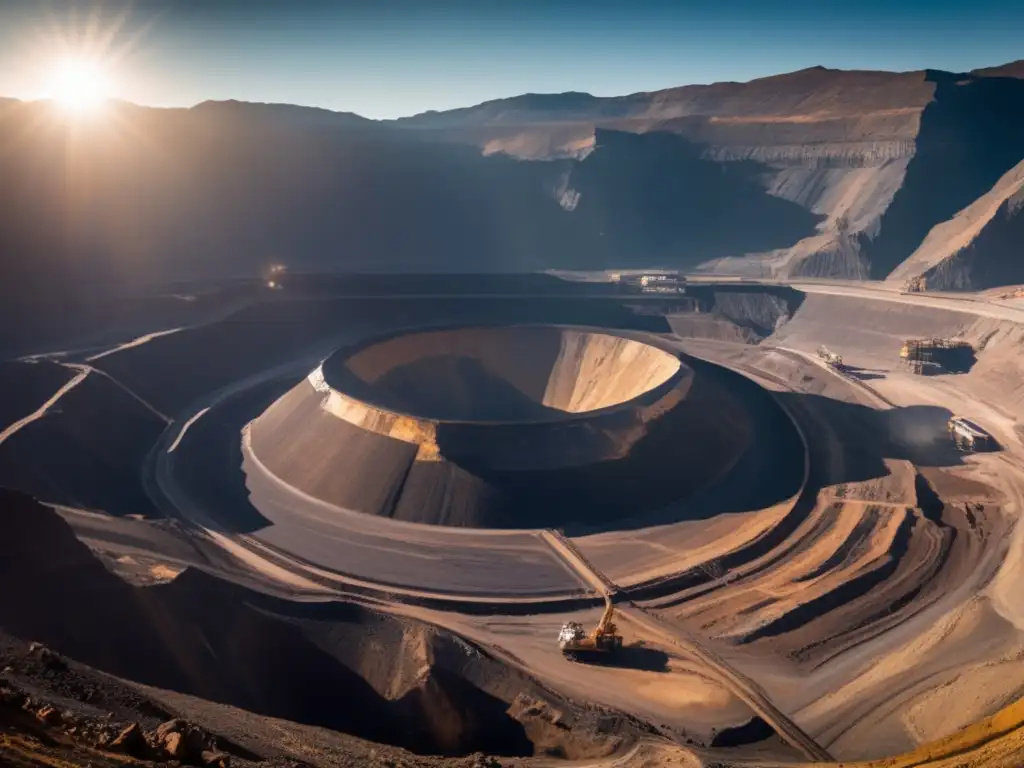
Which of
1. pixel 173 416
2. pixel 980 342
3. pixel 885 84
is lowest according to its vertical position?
pixel 173 416

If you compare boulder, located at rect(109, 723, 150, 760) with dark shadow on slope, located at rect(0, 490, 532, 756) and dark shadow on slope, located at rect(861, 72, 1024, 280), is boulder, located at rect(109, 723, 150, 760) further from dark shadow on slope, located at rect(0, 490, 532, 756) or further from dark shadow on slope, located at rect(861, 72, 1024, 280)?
dark shadow on slope, located at rect(861, 72, 1024, 280)

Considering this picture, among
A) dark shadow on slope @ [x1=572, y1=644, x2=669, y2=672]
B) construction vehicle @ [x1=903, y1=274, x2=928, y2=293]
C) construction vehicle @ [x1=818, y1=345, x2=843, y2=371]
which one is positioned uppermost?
construction vehicle @ [x1=903, y1=274, x2=928, y2=293]

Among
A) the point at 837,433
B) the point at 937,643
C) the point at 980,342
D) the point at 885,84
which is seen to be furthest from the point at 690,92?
the point at 937,643

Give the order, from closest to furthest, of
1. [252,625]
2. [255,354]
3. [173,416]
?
1. [252,625]
2. [173,416]
3. [255,354]

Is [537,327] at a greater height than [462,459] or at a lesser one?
greater

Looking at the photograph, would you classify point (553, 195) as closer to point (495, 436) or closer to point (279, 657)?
point (495, 436)

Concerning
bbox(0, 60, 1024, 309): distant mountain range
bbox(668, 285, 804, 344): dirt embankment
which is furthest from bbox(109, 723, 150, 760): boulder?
bbox(668, 285, 804, 344): dirt embankment

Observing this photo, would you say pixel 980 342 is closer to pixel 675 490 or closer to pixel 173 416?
pixel 675 490
